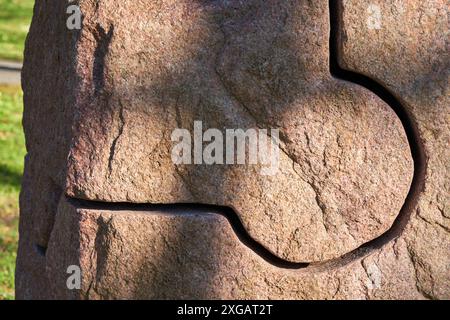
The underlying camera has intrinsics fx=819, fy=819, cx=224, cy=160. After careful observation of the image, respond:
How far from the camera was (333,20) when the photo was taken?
174 centimetres

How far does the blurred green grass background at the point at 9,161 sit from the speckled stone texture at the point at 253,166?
1.58 metres

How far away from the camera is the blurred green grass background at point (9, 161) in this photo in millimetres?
3514

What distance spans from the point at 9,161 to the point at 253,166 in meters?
3.15

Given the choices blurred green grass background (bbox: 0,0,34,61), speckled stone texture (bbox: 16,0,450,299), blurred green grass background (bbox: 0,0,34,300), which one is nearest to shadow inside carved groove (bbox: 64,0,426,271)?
speckled stone texture (bbox: 16,0,450,299)

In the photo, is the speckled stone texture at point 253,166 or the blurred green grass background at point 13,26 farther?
the blurred green grass background at point 13,26

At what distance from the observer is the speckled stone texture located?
5.62ft

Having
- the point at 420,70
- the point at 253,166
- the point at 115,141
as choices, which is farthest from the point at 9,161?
the point at 420,70

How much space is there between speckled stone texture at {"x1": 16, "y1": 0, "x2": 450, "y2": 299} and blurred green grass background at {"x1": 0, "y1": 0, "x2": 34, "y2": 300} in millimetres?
1584

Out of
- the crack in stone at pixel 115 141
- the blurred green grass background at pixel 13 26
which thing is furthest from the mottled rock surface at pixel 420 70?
the blurred green grass background at pixel 13 26

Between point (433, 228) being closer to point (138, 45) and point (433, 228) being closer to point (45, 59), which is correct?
point (138, 45)

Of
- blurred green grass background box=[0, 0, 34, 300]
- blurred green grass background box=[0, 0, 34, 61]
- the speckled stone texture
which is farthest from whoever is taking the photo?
blurred green grass background box=[0, 0, 34, 61]

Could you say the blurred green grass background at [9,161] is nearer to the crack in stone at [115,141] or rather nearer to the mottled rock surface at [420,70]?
the crack in stone at [115,141]

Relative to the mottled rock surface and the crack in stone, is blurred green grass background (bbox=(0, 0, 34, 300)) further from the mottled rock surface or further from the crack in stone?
the mottled rock surface

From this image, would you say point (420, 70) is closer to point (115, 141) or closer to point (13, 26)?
point (115, 141)
